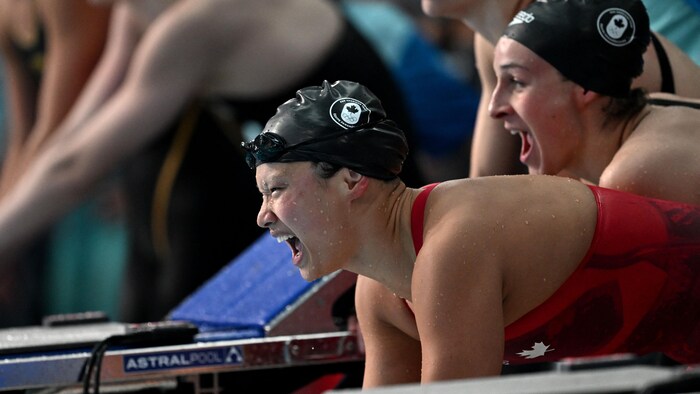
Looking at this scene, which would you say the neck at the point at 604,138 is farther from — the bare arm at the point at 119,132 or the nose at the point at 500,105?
the bare arm at the point at 119,132

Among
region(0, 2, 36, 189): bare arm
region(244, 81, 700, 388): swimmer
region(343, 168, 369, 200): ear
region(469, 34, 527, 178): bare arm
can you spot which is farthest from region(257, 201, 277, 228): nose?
region(0, 2, 36, 189): bare arm

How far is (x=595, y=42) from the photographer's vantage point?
8.36 ft

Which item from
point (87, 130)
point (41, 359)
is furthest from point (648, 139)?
point (87, 130)

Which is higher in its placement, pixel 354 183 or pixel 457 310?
pixel 354 183

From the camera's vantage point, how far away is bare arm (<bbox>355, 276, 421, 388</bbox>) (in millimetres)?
2303

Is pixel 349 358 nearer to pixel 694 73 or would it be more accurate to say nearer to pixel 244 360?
pixel 244 360

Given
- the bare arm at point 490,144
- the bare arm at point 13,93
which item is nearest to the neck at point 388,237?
the bare arm at point 490,144

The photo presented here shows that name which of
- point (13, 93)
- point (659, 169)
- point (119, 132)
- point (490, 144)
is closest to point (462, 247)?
point (659, 169)

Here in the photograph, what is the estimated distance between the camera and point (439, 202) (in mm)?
2121

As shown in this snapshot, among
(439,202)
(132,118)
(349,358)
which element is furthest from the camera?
(132,118)

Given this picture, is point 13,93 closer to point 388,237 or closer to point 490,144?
point 490,144

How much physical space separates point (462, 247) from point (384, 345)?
1.19ft

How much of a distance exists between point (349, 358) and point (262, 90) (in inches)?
72.8

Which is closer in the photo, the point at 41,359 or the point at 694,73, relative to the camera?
the point at 41,359
